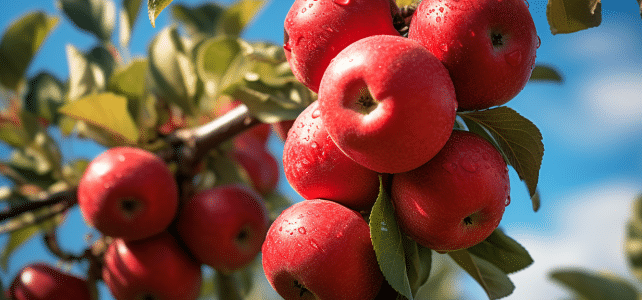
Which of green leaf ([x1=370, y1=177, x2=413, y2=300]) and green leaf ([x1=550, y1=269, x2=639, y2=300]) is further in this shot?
green leaf ([x1=550, y1=269, x2=639, y2=300])

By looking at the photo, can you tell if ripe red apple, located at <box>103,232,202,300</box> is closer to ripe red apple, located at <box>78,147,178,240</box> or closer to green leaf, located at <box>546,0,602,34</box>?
ripe red apple, located at <box>78,147,178,240</box>

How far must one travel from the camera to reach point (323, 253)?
2.31 ft

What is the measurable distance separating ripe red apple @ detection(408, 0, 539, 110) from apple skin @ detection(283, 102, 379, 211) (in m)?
0.20

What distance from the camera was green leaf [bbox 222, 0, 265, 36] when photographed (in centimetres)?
193

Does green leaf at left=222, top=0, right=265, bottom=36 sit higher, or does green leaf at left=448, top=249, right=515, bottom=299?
green leaf at left=222, top=0, right=265, bottom=36

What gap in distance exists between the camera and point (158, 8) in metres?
0.75

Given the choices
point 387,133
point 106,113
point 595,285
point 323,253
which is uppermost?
point 387,133

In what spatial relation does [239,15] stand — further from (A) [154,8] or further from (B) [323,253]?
(B) [323,253]

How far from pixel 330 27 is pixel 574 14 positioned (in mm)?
405

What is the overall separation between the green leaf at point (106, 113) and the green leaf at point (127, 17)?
58 cm

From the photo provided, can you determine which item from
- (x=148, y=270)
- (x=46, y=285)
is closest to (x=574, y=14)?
(x=148, y=270)

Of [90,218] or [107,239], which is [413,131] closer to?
[90,218]

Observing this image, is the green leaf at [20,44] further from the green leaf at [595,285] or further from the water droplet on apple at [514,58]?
the green leaf at [595,285]

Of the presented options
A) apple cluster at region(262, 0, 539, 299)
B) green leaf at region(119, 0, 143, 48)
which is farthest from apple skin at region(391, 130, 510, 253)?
green leaf at region(119, 0, 143, 48)
